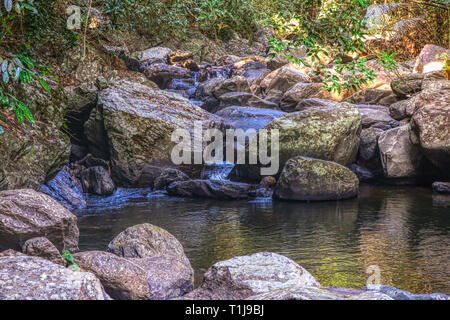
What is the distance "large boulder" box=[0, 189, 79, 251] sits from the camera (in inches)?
226

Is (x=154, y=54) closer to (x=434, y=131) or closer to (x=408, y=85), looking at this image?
(x=408, y=85)

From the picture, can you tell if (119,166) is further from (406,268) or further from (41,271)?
(41,271)

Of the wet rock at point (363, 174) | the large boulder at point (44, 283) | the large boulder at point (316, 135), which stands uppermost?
the large boulder at point (316, 135)

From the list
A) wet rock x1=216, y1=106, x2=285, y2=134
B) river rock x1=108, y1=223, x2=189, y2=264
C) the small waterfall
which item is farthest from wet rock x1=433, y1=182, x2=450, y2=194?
river rock x1=108, y1=223, x2=189, y2=264

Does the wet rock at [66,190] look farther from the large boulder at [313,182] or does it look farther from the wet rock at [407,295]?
the wet rock at [407,295]

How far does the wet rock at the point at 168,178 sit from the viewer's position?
41.2 feet

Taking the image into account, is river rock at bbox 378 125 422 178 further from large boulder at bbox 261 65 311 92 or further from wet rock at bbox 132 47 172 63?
wet rock at bbox 132 47 172 63

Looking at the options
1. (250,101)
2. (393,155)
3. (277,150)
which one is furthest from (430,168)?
(250,101)

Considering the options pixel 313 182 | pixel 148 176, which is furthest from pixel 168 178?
pixel 313 182

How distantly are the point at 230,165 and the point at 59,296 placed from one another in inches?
428

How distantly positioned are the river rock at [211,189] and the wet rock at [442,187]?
4.38 metres

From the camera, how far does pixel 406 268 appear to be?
→ 653 cm

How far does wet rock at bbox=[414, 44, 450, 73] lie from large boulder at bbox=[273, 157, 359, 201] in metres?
9.26

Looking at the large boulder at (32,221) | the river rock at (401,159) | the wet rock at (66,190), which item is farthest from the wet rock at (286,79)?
the large boulder at (32,221)
